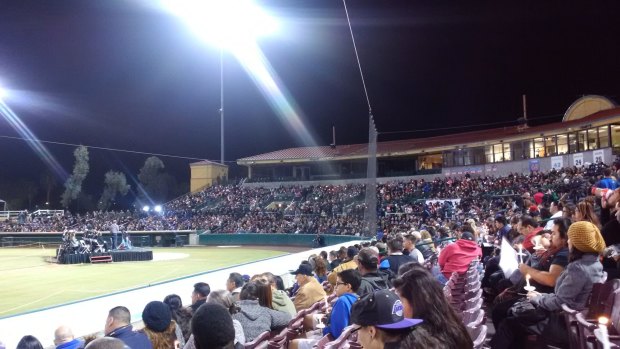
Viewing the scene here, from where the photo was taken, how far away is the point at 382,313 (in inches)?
90.7

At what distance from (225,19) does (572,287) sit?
35319 millimetres

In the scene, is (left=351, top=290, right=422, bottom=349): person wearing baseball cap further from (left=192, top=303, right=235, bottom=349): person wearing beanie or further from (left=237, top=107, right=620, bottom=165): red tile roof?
(left=237, top=107, right=620, bottom=165): red tile roof

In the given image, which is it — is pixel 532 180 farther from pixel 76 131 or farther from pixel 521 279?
pixel 76 131

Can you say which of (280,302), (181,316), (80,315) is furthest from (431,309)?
(80,315)

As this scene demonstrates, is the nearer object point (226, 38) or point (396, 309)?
point (396, 309)

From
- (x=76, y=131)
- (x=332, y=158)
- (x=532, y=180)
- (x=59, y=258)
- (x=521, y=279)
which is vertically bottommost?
(x=59, y=258)

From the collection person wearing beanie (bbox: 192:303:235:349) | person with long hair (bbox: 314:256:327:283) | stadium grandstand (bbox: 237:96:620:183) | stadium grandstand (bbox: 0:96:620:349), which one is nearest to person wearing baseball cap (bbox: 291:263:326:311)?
stadium grandstand (bbox: 0:96:620:349)

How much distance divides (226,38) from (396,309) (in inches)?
1520

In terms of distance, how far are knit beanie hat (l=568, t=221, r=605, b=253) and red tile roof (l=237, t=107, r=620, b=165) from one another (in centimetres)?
3130

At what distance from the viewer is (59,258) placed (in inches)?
1075

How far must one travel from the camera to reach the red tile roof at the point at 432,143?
→ 34.8m

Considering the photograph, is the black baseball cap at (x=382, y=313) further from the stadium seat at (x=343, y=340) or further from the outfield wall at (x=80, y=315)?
the outfield wall at (x=80, y=315)

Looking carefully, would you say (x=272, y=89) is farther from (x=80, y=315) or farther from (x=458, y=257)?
(x=458, y=257)

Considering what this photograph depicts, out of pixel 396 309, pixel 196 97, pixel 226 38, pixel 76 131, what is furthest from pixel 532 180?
pixel 76 131
